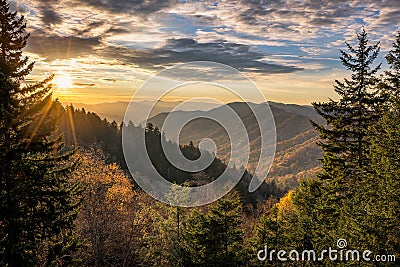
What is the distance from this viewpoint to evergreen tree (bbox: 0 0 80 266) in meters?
10.1

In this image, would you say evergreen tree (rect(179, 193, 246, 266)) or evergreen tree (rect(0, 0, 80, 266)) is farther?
evergreen tree (rect(179, 193, 246, 266))

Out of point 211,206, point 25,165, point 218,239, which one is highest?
point 25,165

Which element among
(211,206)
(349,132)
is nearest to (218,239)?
(211,206)

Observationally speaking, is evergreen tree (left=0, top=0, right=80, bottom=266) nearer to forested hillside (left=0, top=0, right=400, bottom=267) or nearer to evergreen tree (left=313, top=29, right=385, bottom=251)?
forested hillside (left=0, top=0, right=400, bottom=267)

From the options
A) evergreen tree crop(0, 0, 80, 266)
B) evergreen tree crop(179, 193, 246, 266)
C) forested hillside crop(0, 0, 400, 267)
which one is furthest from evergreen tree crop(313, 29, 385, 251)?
evergreen tree crop(0, 0, 80, 266)

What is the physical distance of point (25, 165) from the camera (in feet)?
33.4

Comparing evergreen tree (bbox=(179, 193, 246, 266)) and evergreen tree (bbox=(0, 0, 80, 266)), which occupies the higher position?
evergreen tree (bbox=(0, 0, 80, 266))

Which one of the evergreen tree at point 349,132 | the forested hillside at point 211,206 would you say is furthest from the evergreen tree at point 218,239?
the evergreen tree at point 349,132

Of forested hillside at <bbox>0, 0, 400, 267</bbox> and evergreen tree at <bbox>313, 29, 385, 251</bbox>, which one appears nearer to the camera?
forested hillside at <bbox>0, 0, 400, 267</bbox>

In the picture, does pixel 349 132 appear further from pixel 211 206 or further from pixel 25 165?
pixel 25 165

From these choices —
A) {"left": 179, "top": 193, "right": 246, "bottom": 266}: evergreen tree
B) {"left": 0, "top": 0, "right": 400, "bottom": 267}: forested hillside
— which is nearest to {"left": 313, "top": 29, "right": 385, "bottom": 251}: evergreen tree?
{"left": 0, "top": 0, "right": 400, "bottom": 267}: forested hillside

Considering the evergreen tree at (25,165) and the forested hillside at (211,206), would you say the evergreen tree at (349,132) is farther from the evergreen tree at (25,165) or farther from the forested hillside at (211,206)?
the evergreen tree at (25,165)

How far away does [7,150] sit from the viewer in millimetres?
10344

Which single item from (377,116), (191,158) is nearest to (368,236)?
(377,116)
